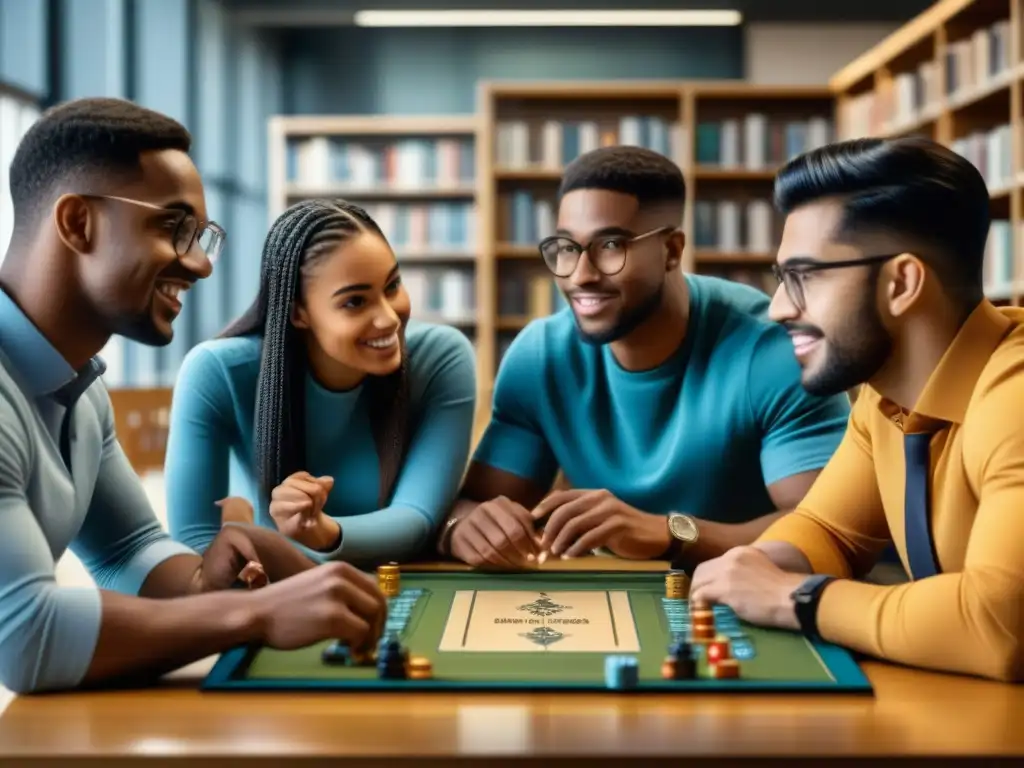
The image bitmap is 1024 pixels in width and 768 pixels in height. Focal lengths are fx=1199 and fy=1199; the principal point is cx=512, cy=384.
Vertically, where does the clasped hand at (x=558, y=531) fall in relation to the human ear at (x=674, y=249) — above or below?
below

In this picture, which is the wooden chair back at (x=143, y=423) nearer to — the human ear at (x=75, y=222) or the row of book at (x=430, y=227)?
the row of book at (x=430, y=227)

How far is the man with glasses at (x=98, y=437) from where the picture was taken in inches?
45.3

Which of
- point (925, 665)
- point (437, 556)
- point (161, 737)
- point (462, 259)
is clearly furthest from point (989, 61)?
point (161, 737)

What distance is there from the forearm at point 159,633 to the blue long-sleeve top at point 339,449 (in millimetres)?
598

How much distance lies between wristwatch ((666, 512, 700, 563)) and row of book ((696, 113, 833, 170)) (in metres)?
5.30

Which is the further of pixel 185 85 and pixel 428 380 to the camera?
pixel 185 85

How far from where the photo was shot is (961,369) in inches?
51.2

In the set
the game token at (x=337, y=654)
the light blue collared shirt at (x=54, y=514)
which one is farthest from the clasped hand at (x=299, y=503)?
the game token at (x=337, y=654)

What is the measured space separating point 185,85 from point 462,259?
6.64 ft

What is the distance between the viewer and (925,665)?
3.95 ft

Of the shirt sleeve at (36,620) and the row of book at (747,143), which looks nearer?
the shirt sleeve at (36,620)

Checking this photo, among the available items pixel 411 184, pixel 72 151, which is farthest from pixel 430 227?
pixel 72 151

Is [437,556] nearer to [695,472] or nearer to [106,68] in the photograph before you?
[695,472]

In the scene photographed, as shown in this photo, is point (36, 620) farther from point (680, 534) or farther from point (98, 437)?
point (680, 534)
